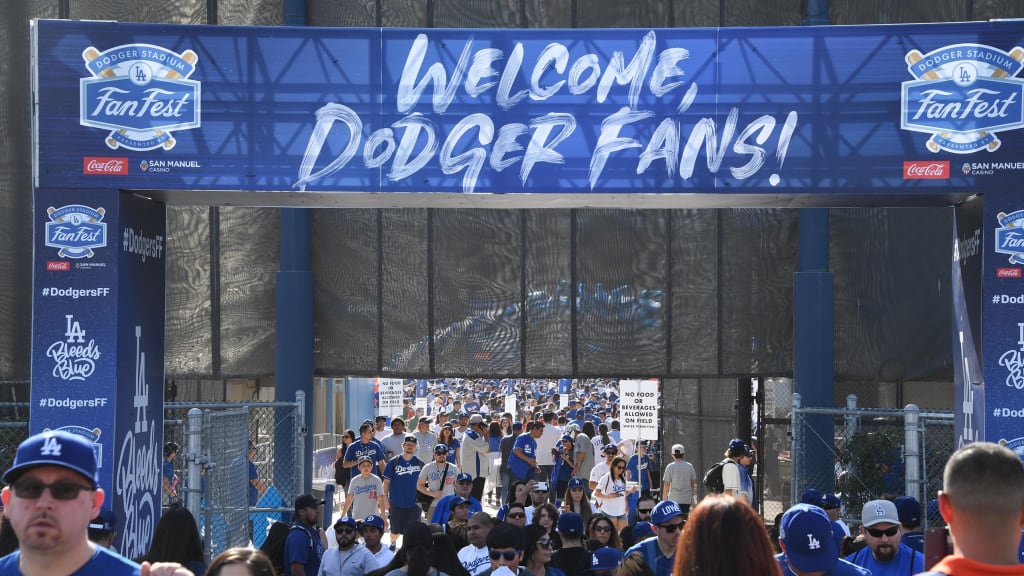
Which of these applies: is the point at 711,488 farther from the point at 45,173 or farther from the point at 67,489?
the point at 67,489

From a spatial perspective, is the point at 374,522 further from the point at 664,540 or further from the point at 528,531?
the point at 664,540

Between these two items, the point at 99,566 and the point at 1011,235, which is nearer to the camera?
the point at 99,566

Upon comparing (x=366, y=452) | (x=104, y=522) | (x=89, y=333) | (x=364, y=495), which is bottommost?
(x=364, y=495)

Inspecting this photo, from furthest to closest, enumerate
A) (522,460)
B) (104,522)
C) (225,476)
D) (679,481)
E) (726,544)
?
(522,460), (679,481), (225,476), (104,522), (726,544)

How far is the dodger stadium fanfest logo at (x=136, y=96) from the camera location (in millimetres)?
9414

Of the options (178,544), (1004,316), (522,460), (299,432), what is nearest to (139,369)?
(299,432)

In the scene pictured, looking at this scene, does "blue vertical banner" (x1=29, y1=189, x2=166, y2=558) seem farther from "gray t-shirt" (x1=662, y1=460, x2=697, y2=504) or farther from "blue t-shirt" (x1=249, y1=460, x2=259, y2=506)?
"gray t-shirt" (x1=662, y1=460, x2=697, y2=504)

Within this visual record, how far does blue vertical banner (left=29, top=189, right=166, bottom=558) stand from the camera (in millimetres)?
9180

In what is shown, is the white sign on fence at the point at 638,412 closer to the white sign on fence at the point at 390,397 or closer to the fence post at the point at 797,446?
the fence post at the point at 797,446

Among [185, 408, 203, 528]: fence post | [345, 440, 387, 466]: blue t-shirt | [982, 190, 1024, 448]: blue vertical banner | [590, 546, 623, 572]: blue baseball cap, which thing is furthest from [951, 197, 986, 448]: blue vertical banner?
[345, 440, 387, 466]: blue t-shirt

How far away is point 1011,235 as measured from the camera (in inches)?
367

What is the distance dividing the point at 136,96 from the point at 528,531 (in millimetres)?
4704

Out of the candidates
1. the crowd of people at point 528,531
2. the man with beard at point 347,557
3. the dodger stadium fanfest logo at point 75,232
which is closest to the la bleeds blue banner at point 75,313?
the dodger stadium fanfest logo at point 75,232

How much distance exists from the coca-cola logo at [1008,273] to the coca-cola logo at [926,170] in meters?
0.87
